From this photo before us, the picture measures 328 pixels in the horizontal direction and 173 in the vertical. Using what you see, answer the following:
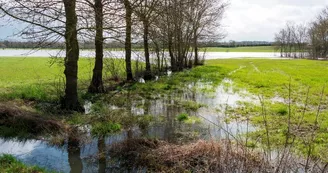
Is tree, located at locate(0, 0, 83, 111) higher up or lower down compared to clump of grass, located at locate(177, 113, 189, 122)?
higher up

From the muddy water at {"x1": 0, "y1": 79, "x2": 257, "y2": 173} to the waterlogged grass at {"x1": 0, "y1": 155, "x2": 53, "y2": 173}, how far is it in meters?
0.46

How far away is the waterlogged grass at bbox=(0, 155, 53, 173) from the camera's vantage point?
568 cm

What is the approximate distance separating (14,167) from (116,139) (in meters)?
2.79

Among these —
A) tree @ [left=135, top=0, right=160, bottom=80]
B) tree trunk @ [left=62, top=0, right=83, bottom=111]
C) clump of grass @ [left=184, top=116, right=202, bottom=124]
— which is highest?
tree @ [left=135, top=0, right=160, bottom=80]

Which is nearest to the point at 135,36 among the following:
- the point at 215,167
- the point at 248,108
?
the point at 248,108

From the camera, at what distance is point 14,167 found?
5.83 m

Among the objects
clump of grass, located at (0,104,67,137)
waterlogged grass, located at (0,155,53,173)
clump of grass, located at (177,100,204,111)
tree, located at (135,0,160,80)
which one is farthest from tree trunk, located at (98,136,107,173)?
tree, located at (135,0,160,80)

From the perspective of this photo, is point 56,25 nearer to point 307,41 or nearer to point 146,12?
point 146,12

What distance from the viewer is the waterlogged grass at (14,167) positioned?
5.68 meters

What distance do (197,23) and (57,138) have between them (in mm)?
27992

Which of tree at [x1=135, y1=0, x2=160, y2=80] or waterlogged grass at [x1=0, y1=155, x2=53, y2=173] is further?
tree at [x1=135, y1=0, x2=160, y2=80]

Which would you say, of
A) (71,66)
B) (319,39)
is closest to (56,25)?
(71,66)

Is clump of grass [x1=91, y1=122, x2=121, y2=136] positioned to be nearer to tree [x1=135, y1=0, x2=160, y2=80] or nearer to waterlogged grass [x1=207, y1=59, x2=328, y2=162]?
waterlogged grass [x1=207, y1=59, x2=328, y2=162]

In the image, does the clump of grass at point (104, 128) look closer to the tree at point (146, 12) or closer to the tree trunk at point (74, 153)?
the tree trunk at point (74, 153)
